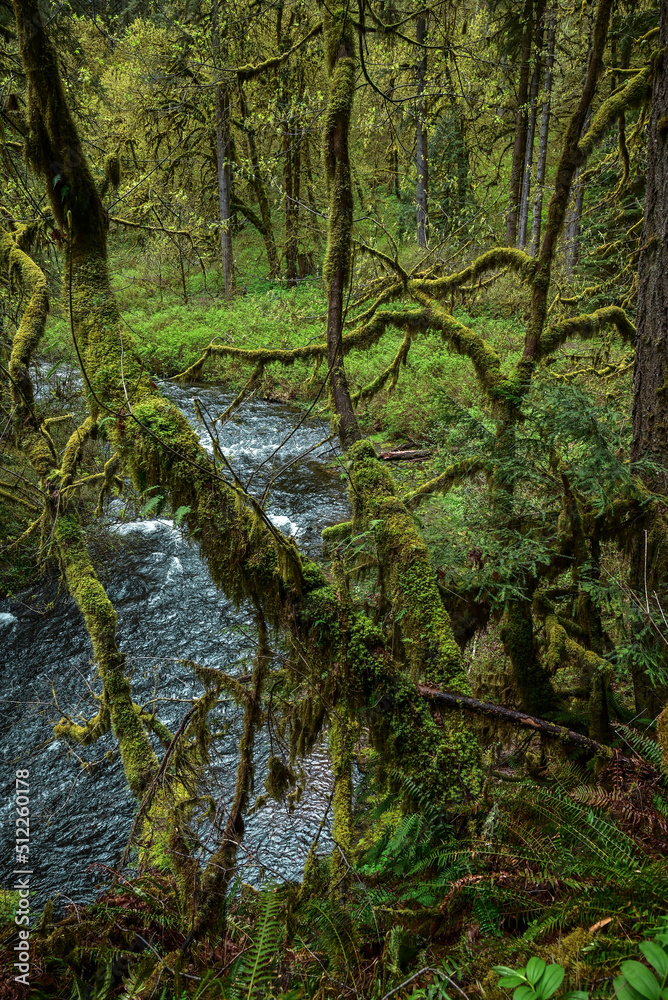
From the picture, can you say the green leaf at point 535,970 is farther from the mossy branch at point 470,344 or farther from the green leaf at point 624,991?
the mossy branch at point 470,344

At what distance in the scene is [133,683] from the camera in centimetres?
703

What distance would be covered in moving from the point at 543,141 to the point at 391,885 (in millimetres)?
17906

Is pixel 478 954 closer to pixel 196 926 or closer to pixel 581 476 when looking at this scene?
pixel 196 926

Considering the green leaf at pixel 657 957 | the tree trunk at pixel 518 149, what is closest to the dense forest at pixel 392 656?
the green leaf at pixel 657 957

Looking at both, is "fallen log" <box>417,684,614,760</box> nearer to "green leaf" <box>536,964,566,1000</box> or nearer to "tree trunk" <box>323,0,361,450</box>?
"green leaf" <box>536,964,566,1000</box>

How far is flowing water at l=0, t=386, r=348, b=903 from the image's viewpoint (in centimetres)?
511

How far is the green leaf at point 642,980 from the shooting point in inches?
40.1

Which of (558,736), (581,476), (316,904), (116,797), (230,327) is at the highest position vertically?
(230,327)

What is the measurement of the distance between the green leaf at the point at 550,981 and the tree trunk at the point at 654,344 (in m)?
2.60

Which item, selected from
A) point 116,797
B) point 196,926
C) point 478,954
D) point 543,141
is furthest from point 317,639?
point 543,141

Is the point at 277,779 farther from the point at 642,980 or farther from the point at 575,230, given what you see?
the point at 575,230

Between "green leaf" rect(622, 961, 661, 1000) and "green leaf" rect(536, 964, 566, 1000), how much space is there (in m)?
0.14

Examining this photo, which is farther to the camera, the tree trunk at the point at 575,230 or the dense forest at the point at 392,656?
the tree trunk at the point at 575,230

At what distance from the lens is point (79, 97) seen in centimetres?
563
